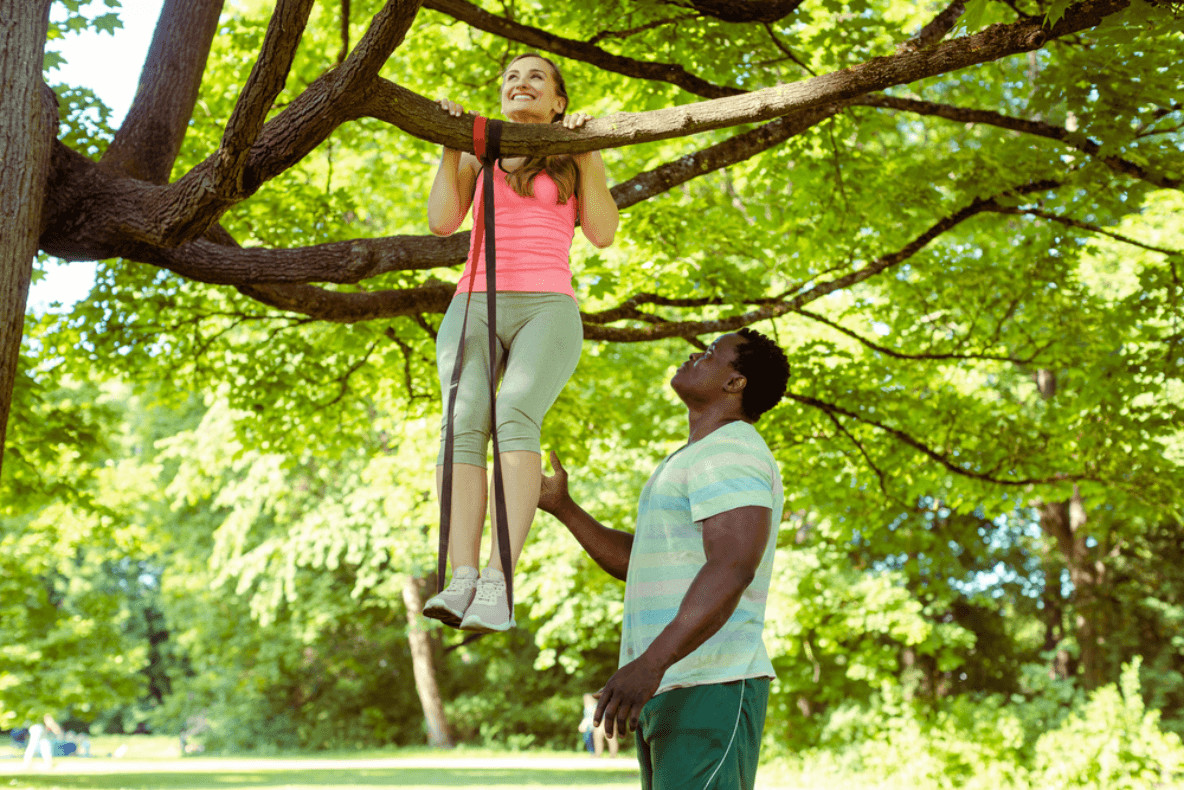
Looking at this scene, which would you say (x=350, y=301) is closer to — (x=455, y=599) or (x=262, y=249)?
(x=262, y=249)

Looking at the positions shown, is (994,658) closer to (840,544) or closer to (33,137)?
(840,544)

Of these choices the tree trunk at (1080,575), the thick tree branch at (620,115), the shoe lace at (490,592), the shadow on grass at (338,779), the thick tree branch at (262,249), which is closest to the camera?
the shoe lace at (490,592)

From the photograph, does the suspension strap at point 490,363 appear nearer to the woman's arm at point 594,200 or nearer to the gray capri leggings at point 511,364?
the gray capri leggings at point 511,364

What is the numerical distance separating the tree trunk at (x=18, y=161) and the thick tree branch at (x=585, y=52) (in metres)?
1.97

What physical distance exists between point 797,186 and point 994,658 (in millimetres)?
Result: 18209

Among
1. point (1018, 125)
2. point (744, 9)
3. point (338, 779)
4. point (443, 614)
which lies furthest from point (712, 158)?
point (338, 779)

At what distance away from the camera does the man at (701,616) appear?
2248mm

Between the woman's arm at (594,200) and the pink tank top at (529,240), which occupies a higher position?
the woman's arm at (594,200)

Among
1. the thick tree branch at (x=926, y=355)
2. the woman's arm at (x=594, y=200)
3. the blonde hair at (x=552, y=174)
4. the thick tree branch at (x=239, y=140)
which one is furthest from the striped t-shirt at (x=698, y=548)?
the thick tree branch at (x=926, y=355)

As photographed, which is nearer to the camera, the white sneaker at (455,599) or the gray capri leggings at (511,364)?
the white sneaker at (455,599)

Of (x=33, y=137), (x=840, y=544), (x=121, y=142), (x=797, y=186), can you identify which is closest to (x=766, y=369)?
(x=33, y=137)

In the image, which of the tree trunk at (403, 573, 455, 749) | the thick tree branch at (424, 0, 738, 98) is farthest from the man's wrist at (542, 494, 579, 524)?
the tree trunk at (403, 573, 455, 749)

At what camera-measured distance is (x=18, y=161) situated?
13.5ft

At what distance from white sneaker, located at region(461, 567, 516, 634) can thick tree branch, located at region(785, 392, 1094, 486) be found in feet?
19.4
